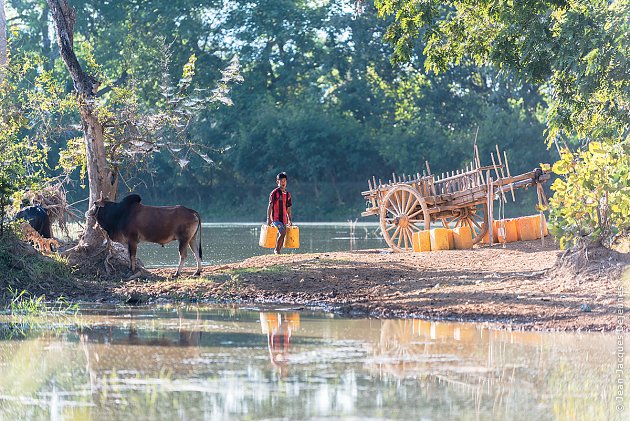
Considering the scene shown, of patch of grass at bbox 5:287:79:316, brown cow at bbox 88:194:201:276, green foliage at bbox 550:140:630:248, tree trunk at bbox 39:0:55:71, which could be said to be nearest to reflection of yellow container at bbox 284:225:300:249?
brown cow at bbox 88:194:201:276

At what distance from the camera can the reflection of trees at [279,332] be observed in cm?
997

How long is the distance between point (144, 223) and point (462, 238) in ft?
23.8

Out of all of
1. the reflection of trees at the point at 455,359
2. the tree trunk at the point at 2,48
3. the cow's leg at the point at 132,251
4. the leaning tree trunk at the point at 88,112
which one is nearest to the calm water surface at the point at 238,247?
the leaning tree trunk at the point at 88,112

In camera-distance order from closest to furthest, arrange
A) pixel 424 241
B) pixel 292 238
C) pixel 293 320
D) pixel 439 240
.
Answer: pixel 293 320
pixel 292 238
pixel 439 240
pixel 424 241

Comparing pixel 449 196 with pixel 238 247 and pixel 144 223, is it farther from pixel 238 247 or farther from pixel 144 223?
pixel 238 247

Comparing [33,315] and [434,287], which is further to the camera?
[434,287]

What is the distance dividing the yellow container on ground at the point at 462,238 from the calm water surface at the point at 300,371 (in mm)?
9696

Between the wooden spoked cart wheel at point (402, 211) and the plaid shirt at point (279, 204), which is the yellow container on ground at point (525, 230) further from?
the plaid shirt at point (279, 204)

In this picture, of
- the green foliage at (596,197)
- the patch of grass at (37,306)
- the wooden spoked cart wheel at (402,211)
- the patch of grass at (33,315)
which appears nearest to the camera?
the patch of grass at (33,315)

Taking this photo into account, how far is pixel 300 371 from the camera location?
9.34 metres

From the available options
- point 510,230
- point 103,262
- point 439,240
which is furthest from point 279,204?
point 510,230

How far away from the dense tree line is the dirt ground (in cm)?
3559

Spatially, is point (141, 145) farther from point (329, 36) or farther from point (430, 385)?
point (329, 36)

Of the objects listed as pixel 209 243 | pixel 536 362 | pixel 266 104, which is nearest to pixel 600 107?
pixel 536 362
